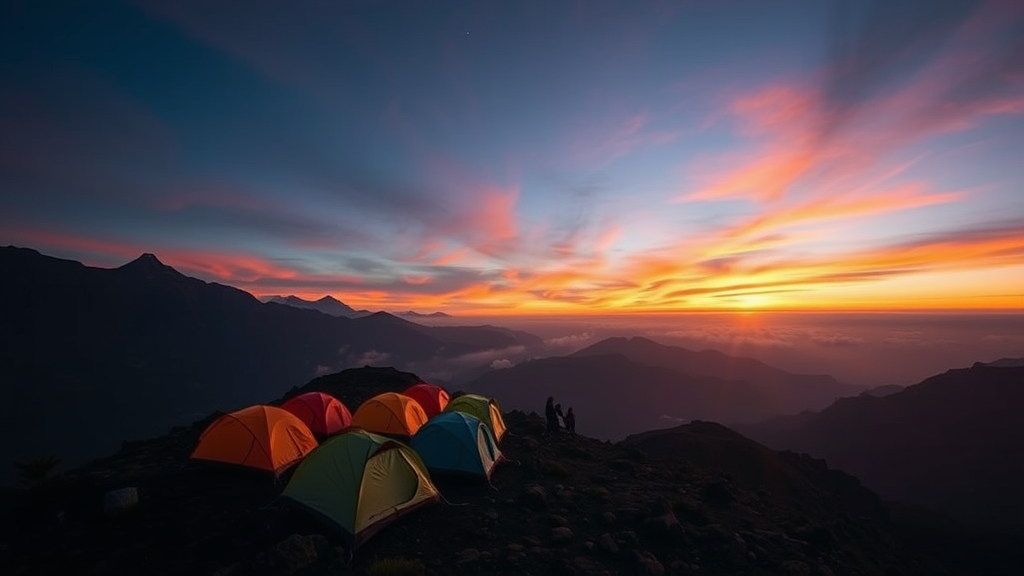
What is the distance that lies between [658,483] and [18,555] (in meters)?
21.2

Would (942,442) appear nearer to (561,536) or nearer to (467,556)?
(561,536)

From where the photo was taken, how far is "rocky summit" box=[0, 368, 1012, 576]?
10086 millimetres

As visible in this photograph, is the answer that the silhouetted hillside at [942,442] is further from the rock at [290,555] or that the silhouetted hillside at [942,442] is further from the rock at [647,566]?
the rock at [290,555]

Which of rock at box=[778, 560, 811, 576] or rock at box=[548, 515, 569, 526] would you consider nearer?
rock at box=[778, 560, 811, 576]

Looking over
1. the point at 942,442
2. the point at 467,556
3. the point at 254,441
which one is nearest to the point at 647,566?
the point at 467,556

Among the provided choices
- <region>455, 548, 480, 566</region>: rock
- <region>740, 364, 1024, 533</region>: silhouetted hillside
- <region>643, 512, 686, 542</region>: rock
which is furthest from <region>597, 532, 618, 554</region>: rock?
<region>740, 364, 1024, 533</region>: silhouetted hillside

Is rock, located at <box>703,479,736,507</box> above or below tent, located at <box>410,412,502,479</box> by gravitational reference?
below

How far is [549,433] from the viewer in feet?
83.8

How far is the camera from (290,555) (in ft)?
32.2

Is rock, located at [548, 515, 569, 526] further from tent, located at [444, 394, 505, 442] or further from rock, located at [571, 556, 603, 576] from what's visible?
tent, located at [444, 394, 505, 442]

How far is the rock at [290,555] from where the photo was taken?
954 centimetres

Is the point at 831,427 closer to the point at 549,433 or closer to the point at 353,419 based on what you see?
the point at 549,433

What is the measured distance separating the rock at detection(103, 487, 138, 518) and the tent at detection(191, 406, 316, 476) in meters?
2.66

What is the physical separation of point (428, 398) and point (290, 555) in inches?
535
